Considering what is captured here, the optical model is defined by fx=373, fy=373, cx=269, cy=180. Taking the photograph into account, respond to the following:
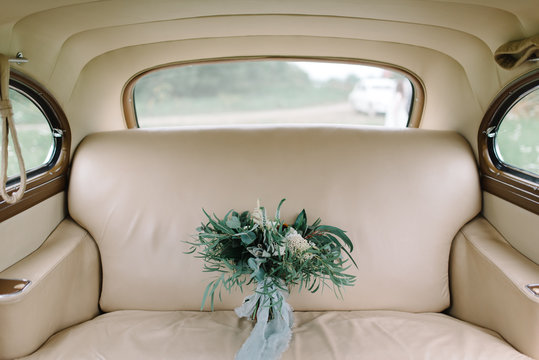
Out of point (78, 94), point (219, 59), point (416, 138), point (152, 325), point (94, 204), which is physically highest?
point (219, 59)

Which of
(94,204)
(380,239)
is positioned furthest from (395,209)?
(94,204)

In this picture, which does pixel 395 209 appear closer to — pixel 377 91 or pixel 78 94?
pixel 377 91

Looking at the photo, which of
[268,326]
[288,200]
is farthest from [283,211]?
[268,326]

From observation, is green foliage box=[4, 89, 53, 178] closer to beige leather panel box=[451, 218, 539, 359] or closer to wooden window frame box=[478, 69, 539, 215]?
beige leather panel box=[451, 218, 539, 359]

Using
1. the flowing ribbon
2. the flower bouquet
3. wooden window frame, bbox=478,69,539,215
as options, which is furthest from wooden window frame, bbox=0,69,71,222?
wooden window frame, bbox=478,69,539,215

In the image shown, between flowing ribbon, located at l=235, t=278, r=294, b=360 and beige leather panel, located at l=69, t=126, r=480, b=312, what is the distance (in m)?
0.28

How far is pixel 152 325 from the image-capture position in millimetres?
1714

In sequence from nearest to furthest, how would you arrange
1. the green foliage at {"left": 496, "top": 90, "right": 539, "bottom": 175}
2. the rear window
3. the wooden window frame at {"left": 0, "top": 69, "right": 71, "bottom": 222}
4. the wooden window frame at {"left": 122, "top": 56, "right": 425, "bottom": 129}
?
the wooden window frame at {"left": 0, "top": 69, "right": 71, "bottom": 222}
the green foliage at {"left": 496, "top": 90, "right": 539, "bottom": 175}
the wooden window frame at {"left": 122, "top": 56, "right": 425, "bottom": 129}
the rear window

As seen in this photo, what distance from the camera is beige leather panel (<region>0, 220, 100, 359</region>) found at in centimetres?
145

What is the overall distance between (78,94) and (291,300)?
1.64m

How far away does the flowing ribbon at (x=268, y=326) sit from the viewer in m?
1.47

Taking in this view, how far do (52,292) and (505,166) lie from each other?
226 cm

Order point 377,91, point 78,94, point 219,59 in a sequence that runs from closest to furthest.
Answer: point 78,94 → point 219,59 → point 377,91

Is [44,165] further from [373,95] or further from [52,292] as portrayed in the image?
[373,95]
